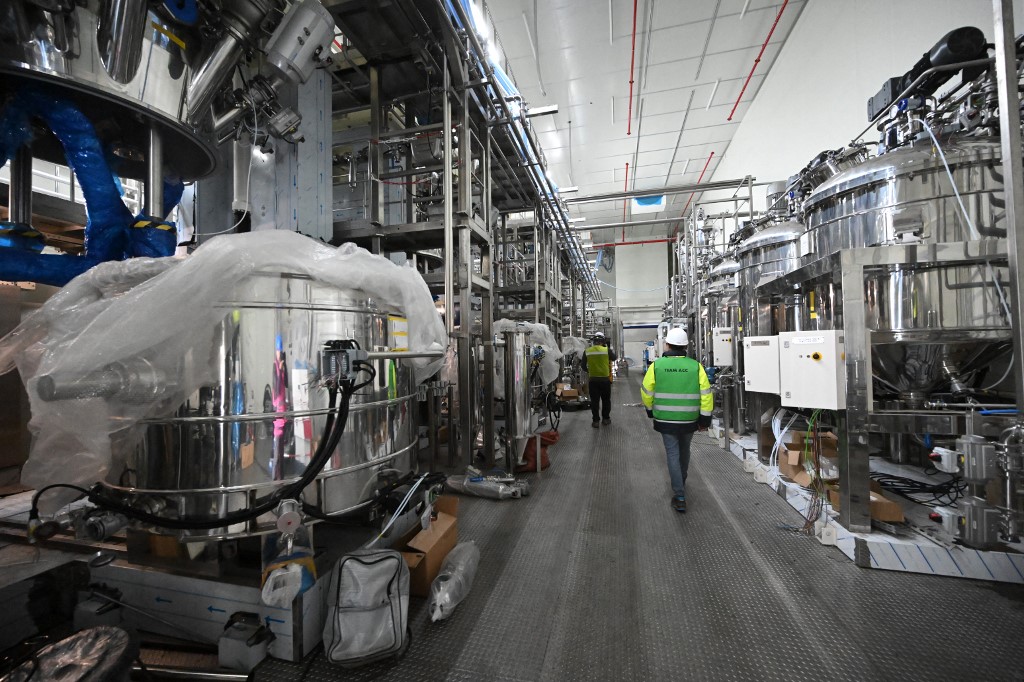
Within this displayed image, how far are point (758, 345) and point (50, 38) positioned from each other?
14.5 ft

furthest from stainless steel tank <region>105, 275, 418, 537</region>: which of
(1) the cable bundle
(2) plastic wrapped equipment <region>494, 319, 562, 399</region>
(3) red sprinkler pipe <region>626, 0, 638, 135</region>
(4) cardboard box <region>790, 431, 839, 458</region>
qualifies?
(3) red sprinkler pipe <region>626, 0, 638, 135</region>

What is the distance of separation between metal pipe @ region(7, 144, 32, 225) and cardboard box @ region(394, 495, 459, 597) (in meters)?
2.48

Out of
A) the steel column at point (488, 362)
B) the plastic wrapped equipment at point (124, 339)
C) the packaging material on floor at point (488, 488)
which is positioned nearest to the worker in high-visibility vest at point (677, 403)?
the packaging material on floor at point (488, 488)

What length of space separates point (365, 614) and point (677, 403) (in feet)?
8.57

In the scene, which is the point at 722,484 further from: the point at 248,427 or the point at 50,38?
the point at 50,38

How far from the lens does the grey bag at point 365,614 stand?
161 cm

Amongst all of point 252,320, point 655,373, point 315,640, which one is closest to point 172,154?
point 252,320

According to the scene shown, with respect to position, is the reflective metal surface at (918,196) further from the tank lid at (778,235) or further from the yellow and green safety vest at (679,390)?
the yellow and green safety vest at (679,390)

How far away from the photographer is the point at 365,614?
1643 mm

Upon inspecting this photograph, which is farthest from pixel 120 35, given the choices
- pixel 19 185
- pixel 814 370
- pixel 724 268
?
pixel 724 268

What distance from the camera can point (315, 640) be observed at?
5.78 ft

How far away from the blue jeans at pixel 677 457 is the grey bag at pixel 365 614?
2.36 meters

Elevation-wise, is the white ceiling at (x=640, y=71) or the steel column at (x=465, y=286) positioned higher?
the white ceiling at (x=640, y=71)

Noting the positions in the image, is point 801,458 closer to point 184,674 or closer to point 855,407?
point 855,407
